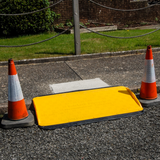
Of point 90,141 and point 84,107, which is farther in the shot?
point 84,107

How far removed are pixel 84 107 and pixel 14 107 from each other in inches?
36.1

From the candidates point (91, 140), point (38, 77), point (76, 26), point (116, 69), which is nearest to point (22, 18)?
point (76, 26)

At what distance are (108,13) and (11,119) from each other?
409 inches

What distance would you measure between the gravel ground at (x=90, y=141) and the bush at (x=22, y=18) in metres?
7.10

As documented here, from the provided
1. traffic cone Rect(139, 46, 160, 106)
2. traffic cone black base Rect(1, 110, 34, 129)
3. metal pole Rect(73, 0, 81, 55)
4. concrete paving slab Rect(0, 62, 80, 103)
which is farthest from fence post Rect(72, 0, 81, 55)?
traffic cone black base Rect(1, 110, 34, 129)

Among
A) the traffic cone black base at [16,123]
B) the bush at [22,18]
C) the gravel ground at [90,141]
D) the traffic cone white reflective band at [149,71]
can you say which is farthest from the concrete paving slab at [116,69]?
the bush at [22,18]

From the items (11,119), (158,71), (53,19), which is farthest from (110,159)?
(53,19)

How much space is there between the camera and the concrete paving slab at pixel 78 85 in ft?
13.6

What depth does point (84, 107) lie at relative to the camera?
328 cm

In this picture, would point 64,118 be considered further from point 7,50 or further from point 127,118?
point 7,50

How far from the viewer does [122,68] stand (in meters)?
5.34

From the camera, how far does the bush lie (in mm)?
9023

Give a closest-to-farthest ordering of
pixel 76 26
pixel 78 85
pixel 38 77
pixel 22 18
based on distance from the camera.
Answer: pixel 78 85
pixel 38 77
pixel 76 26
pixel 22 18

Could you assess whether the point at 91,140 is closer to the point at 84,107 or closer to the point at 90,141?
the point at 90,141
